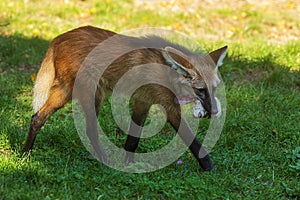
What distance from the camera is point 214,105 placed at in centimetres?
389

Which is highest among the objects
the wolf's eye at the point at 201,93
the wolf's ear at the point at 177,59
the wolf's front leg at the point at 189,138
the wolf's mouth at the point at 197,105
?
the wolf's ear at the point at 177,59

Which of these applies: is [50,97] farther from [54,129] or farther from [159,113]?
[159,113]

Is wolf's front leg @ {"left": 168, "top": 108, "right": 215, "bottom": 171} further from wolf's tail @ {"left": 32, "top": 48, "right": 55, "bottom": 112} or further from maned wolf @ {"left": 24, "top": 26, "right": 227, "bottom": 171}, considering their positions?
wolf's tail @ {"left": 32, "top": 48, "right": 55, "bottom": 112}

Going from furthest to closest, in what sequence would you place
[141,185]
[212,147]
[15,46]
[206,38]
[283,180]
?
[206,38], [15,46], [212,147], [283,180], [141,185]

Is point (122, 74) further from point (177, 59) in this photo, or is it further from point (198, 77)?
point (198, 77)

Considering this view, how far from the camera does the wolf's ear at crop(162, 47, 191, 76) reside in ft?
→ 12.7

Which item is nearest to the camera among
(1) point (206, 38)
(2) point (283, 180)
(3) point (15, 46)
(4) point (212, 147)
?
(2) point (283, 180)

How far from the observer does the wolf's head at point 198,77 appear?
3.88m

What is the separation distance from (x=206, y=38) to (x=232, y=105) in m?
2.05

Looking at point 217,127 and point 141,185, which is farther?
point 217,127

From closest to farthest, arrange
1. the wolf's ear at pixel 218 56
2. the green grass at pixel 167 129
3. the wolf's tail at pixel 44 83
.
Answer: the green grass at pixel 167 129, the wolf's ear at pixel 218 56, the wolf's tail at pixel 44 83

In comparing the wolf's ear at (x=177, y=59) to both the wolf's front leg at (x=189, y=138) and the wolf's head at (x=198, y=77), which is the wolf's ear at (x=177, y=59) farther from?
the wolf's front leg at (x=189, y=138)

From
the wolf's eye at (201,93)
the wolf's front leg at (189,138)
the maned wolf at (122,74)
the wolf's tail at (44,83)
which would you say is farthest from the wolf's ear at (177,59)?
the wolf's tail at (44,83)

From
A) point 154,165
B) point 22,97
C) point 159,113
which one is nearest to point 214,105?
point 154,165
